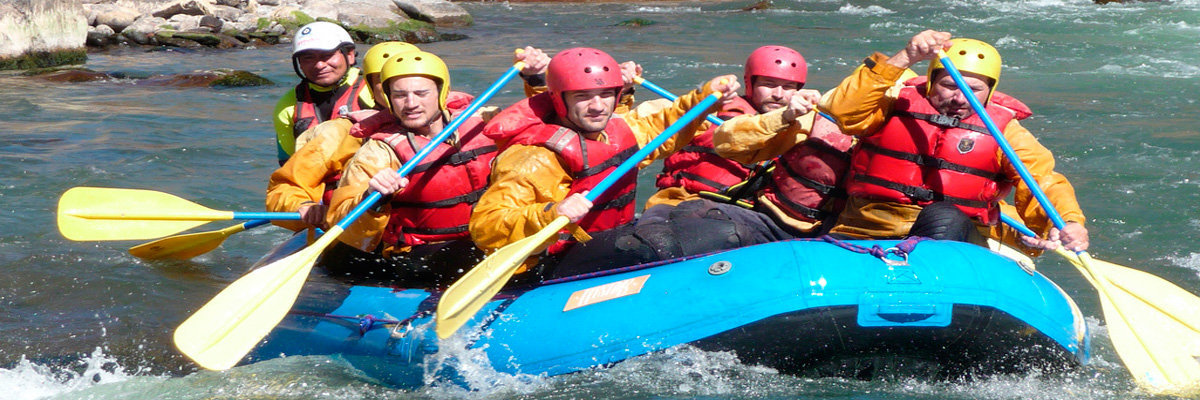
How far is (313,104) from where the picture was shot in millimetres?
5574

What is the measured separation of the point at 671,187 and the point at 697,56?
10.6 m

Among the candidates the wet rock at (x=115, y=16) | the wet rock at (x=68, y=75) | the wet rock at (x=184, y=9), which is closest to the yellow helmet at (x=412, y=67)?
the wet rock at (x=68, y=75)

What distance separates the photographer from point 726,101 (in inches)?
164

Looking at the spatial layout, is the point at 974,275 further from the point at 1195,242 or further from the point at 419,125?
the point at 1195,242

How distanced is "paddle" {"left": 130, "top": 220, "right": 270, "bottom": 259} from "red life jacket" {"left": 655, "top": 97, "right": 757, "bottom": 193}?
8.24ft

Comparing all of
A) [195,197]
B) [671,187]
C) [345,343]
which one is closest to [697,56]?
[195,197]

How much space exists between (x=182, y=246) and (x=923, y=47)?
416 cm

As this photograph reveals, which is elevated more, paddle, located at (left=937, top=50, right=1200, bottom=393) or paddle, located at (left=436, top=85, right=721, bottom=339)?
paddle, located at (left=436, top=85, right=721, bottom=339)

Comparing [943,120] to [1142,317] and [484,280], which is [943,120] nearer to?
[1142,317]

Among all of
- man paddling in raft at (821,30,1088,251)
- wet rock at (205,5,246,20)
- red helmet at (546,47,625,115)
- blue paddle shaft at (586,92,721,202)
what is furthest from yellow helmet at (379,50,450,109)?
wet rock at (205,5,246,20)

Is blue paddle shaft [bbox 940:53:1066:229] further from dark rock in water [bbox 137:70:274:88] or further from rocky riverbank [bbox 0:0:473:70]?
rocky riverbank [bbox 0:0:473:70]

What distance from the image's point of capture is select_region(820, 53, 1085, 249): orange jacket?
4.06 meters

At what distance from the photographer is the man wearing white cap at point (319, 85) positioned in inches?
215

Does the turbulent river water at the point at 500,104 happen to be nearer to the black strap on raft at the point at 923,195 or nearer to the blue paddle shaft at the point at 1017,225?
the blue paddle shaft at the point at 1017,225
